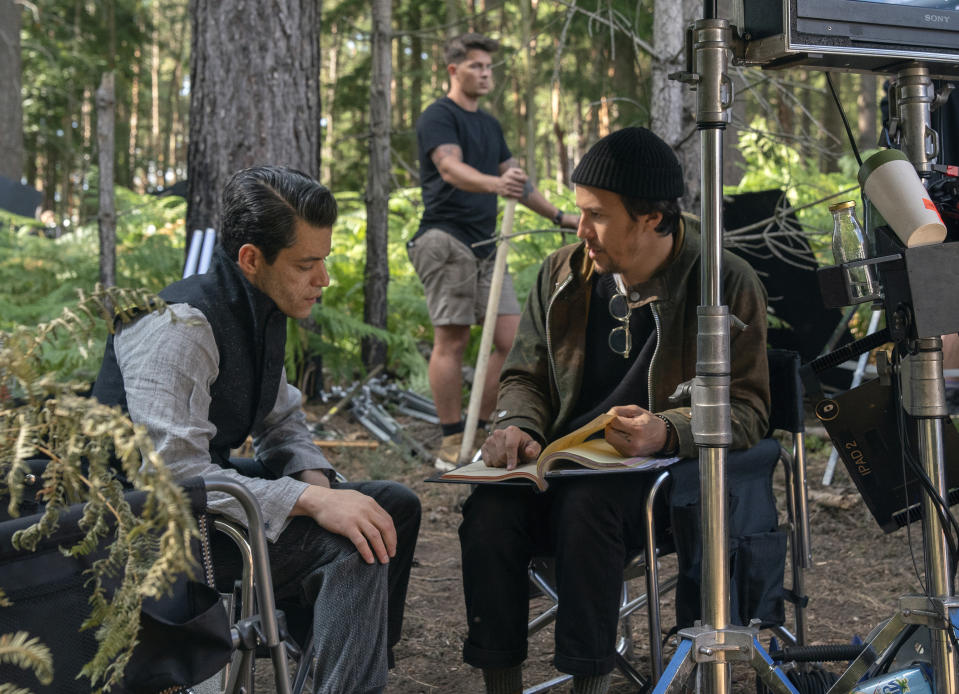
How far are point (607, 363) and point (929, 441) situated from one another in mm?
1071

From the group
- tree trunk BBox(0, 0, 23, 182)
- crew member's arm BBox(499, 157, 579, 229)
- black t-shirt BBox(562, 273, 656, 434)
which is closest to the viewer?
black t-shirt BBox(562, 273, 656, 434)

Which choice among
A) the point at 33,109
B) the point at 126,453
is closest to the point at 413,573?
the point at 126,453

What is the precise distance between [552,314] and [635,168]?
48 cm

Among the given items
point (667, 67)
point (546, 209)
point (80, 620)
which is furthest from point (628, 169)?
point (546, 209)

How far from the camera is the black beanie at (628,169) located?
8.64 ft

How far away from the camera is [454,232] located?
5.42m

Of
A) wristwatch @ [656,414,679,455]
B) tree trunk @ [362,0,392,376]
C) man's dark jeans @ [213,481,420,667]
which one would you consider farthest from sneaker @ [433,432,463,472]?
wristwatch @ [656,414,679,455]

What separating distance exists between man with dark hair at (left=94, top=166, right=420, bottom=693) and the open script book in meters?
0.21

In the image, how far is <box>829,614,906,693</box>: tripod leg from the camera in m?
1.94

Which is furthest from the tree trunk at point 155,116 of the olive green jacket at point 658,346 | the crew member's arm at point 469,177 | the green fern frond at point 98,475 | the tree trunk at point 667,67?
the green fern frond at point 98,475

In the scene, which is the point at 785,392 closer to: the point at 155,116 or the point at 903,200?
the point at 903,200

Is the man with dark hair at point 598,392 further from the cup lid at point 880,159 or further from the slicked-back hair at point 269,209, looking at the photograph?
the slicked-back hair at point 269,209

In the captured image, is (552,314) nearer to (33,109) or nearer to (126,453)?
(126,453)

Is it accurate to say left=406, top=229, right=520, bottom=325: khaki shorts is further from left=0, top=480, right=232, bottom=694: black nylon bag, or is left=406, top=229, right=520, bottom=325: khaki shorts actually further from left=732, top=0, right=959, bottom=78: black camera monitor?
left=0, top=480, right=232, bottom=694: black nylon bag
